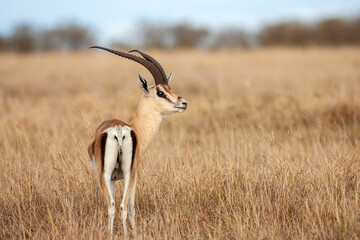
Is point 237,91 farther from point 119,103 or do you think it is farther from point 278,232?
point 278,232

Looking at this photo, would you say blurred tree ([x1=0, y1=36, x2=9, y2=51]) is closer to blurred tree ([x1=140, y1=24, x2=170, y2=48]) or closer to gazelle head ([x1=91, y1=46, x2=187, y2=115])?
blurred tree ([x1=140, y1=24, x2=170, y2=48])

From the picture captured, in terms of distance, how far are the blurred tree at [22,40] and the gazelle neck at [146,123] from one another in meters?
35.1

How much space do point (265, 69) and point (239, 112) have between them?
6.66 meters

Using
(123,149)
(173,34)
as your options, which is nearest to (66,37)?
(173,34)

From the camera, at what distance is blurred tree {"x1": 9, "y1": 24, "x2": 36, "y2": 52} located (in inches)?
1453

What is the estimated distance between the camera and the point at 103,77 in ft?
46.8

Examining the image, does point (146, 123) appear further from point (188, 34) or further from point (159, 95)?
point (188, 34)

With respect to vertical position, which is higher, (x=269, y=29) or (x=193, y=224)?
(x=269, y=29)

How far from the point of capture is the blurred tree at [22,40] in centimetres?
3691

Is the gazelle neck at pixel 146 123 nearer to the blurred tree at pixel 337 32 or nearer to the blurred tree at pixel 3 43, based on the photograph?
the blurred tree at pixel 3 43

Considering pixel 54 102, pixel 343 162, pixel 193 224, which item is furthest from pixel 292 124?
pixel 54 102

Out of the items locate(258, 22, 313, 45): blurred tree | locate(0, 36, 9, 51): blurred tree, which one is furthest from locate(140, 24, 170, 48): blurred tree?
locate(0, 36, 9, 51): blurred tree

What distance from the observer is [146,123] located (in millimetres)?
4305

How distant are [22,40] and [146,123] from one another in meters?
37.2
